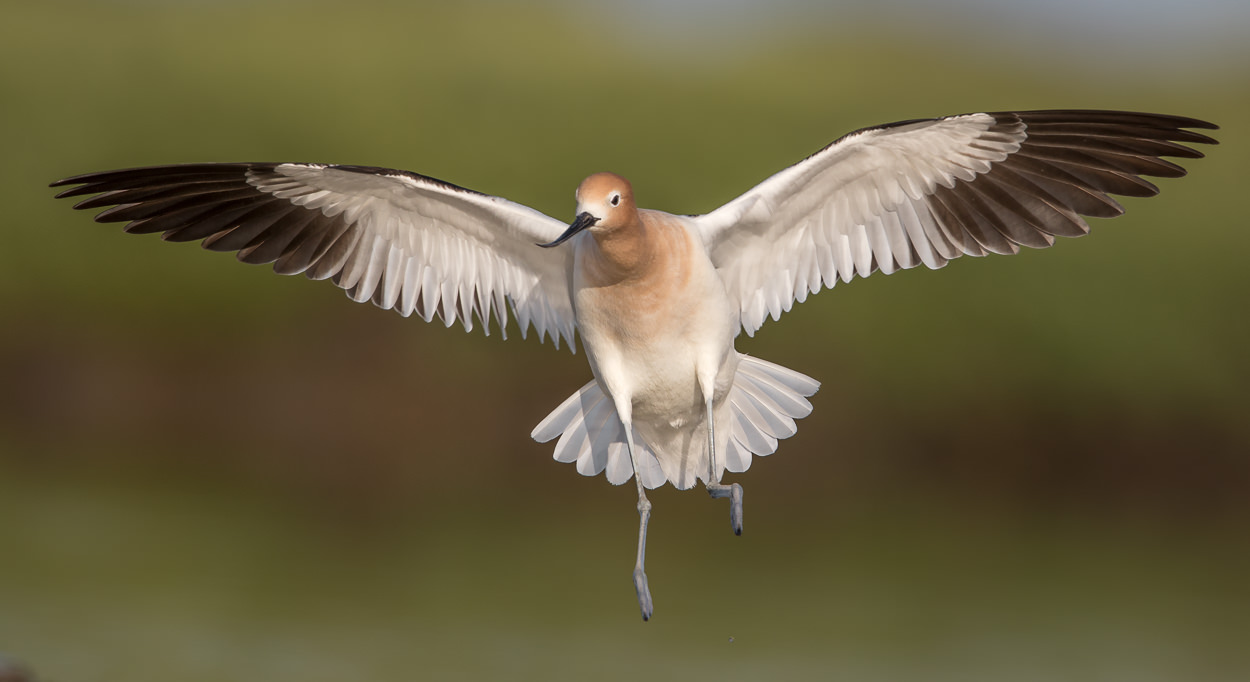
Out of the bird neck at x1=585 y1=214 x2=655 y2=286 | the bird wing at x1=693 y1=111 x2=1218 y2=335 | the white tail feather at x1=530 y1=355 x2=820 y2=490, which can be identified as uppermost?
the bird wing at x1=693 y1=111 x2=1218 y2=335

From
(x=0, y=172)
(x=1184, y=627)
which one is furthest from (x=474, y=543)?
(x=0, y=172)

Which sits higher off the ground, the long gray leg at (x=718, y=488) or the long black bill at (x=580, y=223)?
the long black bill at (x=580, y=223)

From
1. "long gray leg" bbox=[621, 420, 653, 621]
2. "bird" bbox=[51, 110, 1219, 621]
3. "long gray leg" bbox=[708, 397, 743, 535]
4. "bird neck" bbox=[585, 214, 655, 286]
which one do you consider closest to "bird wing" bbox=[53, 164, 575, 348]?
"bird" bbox=[51, 110, 1219, 621]

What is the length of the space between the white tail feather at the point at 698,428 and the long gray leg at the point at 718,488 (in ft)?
0.55

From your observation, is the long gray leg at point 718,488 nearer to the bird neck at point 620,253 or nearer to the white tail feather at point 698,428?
the white tail feather at point 698,428

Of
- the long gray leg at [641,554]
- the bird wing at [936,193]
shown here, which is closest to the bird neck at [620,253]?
the bird wing at [936,193]

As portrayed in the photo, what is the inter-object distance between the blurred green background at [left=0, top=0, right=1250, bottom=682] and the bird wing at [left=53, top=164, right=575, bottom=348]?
2454mm

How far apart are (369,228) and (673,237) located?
1546mm

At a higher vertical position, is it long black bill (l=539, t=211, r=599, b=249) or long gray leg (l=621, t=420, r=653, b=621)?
long black bill (l=539, t=211, r=599, b=249)

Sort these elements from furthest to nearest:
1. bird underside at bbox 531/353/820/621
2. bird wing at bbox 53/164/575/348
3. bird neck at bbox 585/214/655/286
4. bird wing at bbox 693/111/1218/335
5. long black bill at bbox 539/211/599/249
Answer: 1. bird underside at bbox 531/353/820/621
2. bird wing at bbox 53/164/575/348
3. bird wing at bbox 693/111/1218/335
4. bird neck at bbox 585/214/655/286
5. long black bill at bbox 539/211/599/249

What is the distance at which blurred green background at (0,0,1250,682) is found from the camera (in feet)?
31.3

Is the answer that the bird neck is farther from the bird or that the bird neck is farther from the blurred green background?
the blurred green background

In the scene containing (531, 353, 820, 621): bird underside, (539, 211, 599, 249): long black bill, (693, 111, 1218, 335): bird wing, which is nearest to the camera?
(539, 211, 599, 249): long black bill

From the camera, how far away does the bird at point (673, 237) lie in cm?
682
